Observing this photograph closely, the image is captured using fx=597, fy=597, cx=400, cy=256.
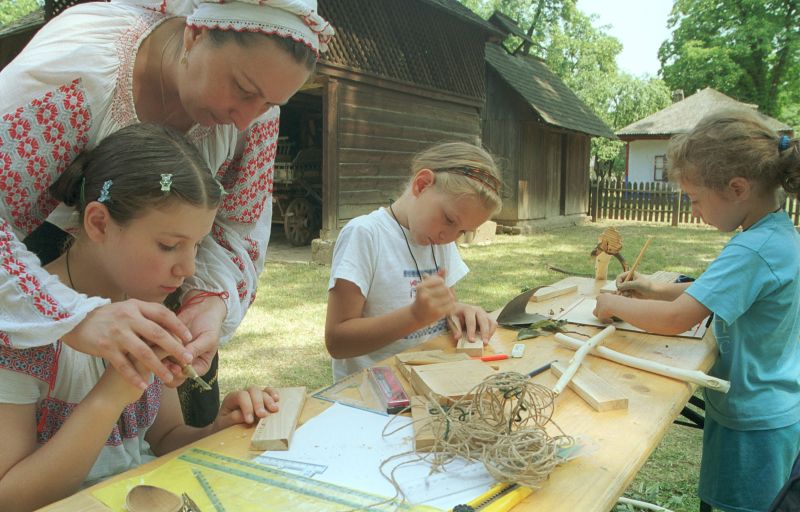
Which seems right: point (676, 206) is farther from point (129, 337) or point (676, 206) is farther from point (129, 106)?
point (129, 337)

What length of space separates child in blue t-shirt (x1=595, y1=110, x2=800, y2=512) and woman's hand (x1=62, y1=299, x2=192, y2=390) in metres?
1.71

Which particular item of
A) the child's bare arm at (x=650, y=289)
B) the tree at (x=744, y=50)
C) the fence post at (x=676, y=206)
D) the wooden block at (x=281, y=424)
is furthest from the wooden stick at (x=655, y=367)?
the tree at (x=744, y=50)

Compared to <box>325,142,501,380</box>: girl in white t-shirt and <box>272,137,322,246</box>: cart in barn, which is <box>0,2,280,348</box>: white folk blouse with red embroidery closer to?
<box>325,142,501,380</box>: girl in white t-shirt

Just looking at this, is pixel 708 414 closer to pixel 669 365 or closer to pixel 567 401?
pixel 669 365

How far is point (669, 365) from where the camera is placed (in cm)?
188

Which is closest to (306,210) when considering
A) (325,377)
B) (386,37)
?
(386,37)

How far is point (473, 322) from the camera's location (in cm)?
214

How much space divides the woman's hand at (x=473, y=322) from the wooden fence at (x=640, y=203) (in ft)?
54.7

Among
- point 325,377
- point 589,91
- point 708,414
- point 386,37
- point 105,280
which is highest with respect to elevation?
point 589,91

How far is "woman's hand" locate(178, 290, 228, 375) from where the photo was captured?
132cm

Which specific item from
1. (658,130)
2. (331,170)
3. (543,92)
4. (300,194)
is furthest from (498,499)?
(658,130)

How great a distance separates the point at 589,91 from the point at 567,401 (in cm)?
3828

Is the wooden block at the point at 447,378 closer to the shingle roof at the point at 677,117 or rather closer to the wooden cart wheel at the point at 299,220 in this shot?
the wooden cart wheel at the point at 299,220

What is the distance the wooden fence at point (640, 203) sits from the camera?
58.1ft
